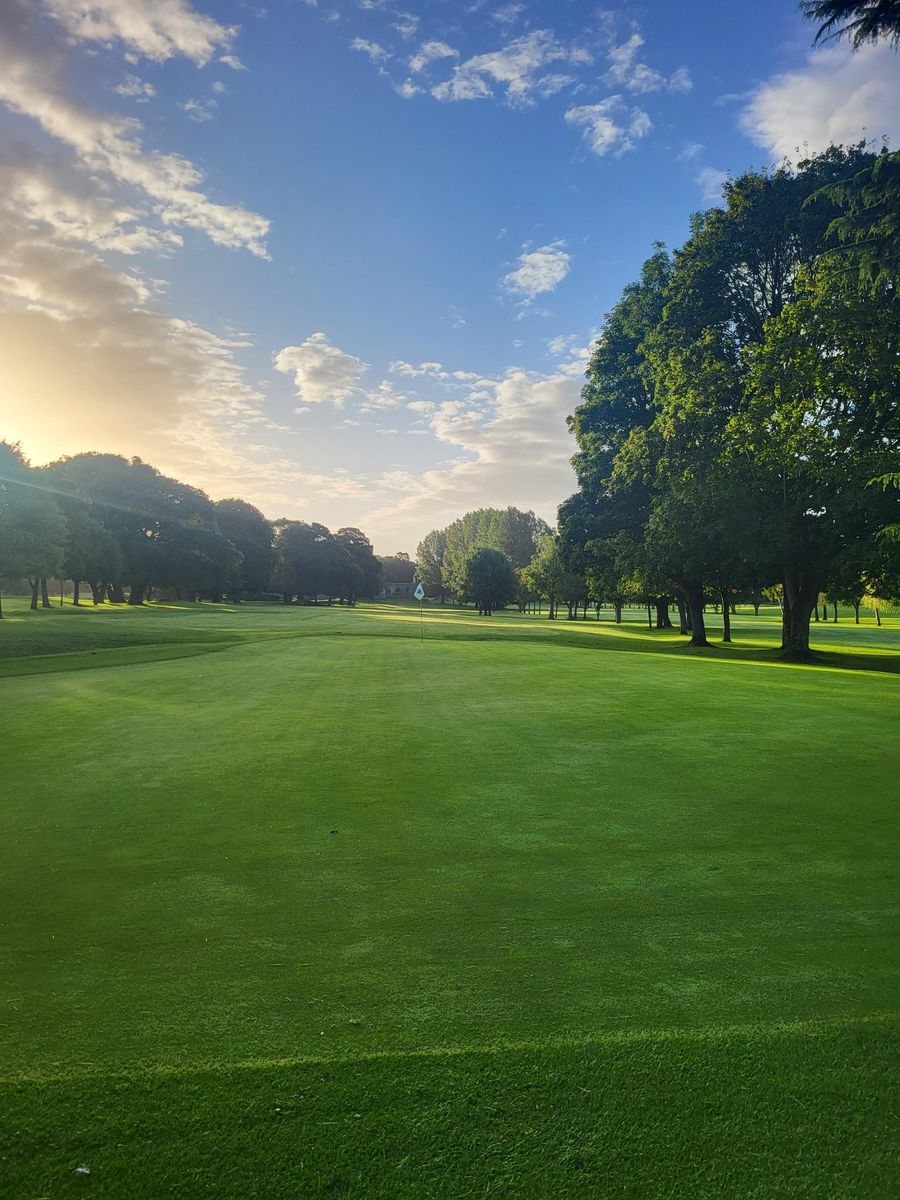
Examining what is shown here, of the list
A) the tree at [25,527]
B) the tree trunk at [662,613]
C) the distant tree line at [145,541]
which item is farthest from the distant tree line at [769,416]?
the distant tree line at [145,541]

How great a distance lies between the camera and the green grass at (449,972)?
283 cm

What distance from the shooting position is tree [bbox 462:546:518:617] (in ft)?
328

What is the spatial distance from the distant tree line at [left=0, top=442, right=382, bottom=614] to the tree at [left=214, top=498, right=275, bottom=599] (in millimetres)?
161

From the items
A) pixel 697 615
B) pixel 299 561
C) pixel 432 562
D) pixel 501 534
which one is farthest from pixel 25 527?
pixel 432 562

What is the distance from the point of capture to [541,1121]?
298 centimetres

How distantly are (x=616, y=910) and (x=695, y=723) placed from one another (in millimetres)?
7955

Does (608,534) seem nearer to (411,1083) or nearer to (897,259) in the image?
(897,259)

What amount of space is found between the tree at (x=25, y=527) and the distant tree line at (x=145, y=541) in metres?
0.07

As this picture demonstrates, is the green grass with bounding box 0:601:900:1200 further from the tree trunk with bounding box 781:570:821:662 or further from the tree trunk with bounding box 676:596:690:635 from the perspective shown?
the tree trunk with bounding box 676:596:690:635

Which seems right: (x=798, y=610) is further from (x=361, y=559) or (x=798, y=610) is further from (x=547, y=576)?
(x=361, y=559)

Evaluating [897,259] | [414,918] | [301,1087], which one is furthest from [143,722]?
[897,259]

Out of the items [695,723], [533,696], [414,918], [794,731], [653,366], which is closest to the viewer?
[414,918]

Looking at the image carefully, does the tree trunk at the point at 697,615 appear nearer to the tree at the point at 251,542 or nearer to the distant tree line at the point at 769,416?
the distant tree line at the point at 769,416

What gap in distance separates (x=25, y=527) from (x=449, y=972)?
2162 inches
